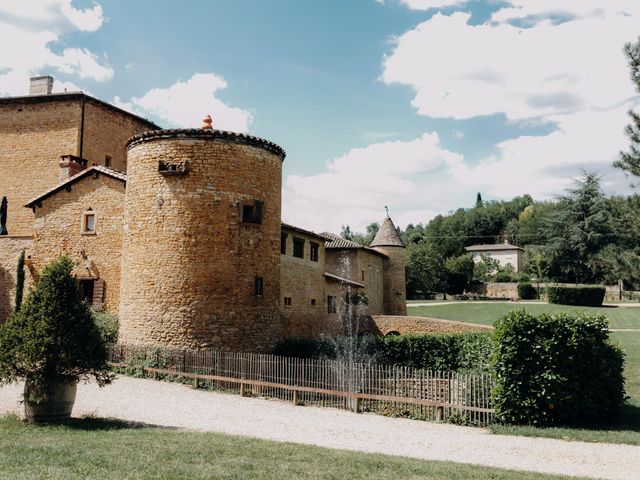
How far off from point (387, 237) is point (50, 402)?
104 feet

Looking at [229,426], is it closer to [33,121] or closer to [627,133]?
[627,133]

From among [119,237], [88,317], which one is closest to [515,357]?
[88,317]

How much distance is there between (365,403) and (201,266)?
738 cm

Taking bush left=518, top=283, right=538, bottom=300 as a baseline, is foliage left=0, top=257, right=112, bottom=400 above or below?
below

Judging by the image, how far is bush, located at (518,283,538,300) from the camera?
217ft

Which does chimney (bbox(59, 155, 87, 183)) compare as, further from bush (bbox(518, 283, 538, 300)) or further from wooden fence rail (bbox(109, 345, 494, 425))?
bush (bbox(518, 283, 538, 300))

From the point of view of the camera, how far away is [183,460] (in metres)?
8.67

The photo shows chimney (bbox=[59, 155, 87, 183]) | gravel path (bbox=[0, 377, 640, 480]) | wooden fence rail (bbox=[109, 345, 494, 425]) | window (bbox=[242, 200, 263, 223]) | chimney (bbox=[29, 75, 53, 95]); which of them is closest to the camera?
gravel path (bbox=[0, 377, 640, 480])

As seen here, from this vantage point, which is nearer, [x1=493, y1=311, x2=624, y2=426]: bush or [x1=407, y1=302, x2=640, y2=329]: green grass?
[x1=493, y1=311, x2=624, y2=426]: bush

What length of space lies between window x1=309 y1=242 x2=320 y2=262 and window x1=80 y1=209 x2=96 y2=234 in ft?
35.2

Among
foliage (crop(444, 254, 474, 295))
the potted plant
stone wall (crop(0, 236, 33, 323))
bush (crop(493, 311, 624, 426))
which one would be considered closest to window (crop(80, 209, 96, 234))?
stone wall (crop(0, 236, 33, 323))

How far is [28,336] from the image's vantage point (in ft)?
37.9

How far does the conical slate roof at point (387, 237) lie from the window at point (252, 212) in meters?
21.8

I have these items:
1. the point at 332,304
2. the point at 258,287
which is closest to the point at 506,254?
the point at 332,304
